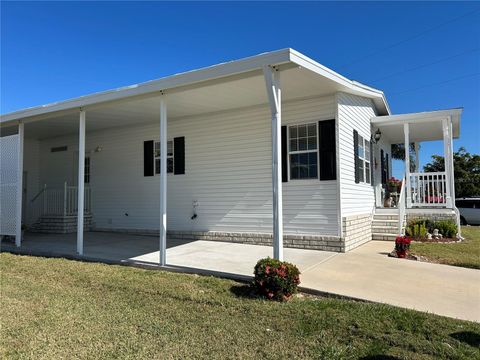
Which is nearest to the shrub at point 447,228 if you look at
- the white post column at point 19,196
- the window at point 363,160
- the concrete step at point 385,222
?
the concrete step at point 385,222

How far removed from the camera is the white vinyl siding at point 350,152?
878cm

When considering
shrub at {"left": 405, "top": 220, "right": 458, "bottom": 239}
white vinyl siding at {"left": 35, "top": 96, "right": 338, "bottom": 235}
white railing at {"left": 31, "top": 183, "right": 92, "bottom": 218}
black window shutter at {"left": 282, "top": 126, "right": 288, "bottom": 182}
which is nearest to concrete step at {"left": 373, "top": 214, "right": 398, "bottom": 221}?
shrub at {"left": 405, "top": 220, "right": 458, "bottom": 239}

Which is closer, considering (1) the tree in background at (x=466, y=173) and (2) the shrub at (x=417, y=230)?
(2) the shrub at (x=417, y=230)

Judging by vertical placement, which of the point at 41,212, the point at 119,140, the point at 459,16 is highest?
the point at 459,16

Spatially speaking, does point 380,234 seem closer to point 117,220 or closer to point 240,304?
point 240,304

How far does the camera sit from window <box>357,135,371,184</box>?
1041 cm

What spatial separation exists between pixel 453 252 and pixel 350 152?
3.30 m

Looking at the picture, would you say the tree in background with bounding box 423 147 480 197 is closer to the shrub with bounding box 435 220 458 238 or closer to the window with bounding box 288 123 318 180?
the shrub with bounding box 435 220 458 238

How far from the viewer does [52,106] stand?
874 cm

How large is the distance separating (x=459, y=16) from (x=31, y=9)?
16419mm

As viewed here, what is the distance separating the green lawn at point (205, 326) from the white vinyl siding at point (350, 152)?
450 cm

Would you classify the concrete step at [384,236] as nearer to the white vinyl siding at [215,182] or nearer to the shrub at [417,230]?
the shrub at [417,230]

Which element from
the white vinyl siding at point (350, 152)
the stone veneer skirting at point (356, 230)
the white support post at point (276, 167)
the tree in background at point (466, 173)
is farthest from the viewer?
the tree in background at point (466, 173)

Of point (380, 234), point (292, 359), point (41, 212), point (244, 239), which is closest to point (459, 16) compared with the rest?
point (380, 234)
